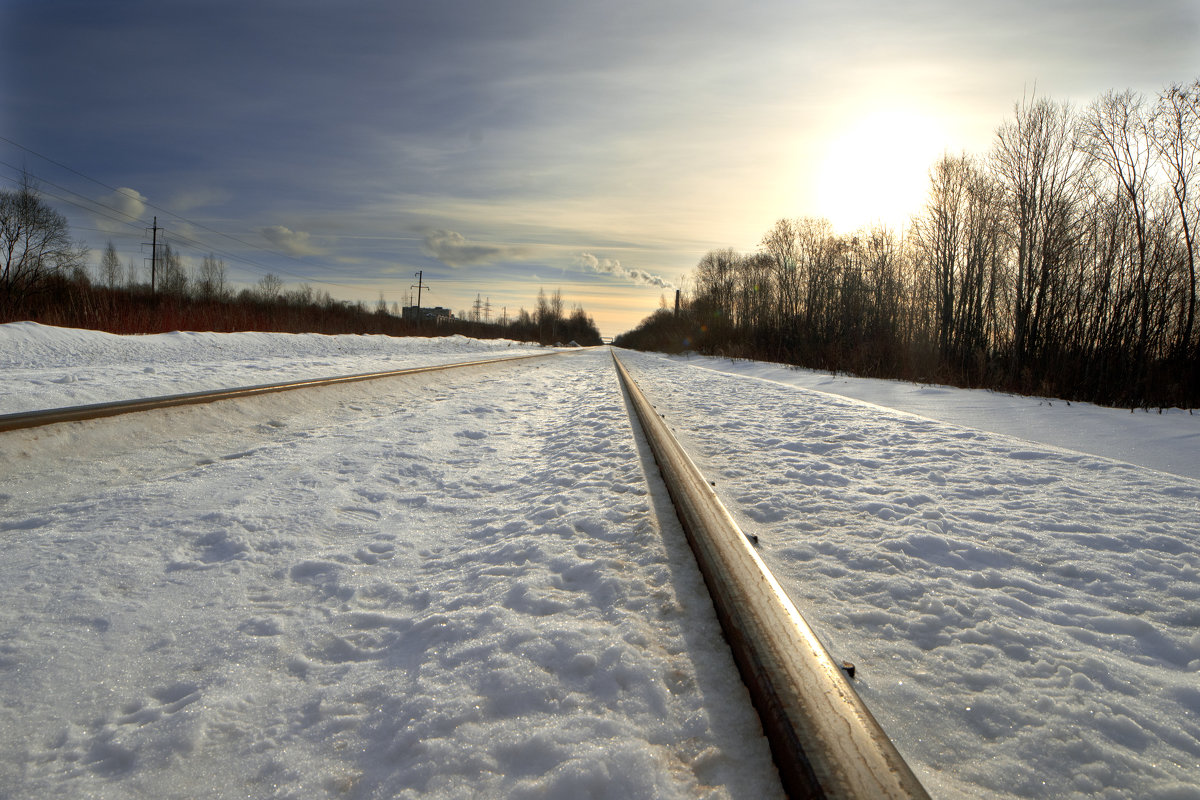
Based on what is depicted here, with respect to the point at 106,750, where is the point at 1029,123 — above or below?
above

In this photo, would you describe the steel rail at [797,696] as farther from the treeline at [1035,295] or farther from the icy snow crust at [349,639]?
the treeline at [1035,295]

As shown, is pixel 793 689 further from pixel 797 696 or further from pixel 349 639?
pixel 349 639

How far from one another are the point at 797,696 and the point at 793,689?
2cm

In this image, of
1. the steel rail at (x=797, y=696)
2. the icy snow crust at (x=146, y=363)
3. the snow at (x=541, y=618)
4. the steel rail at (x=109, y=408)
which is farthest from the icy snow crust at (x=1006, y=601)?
the icy snow crust at (x=146, y=363)

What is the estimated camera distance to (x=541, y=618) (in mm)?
1716

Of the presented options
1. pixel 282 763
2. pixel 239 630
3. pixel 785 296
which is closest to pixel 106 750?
pixel 282 763

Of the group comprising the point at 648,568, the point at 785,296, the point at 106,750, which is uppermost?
the point at 785,296

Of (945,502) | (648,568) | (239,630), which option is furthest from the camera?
(945,502)

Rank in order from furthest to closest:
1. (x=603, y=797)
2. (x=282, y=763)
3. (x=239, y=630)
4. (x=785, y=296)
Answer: (x=785, y=296)
(x=239, y=630)
(x=282, y=763)
(x=603, y=797)

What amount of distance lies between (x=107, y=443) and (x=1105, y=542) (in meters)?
5.71

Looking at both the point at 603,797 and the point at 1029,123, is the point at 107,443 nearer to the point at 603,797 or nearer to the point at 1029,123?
the point at 603,797

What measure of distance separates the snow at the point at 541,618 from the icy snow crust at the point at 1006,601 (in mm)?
10

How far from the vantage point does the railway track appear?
3.13ft

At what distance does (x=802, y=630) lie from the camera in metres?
1.44
